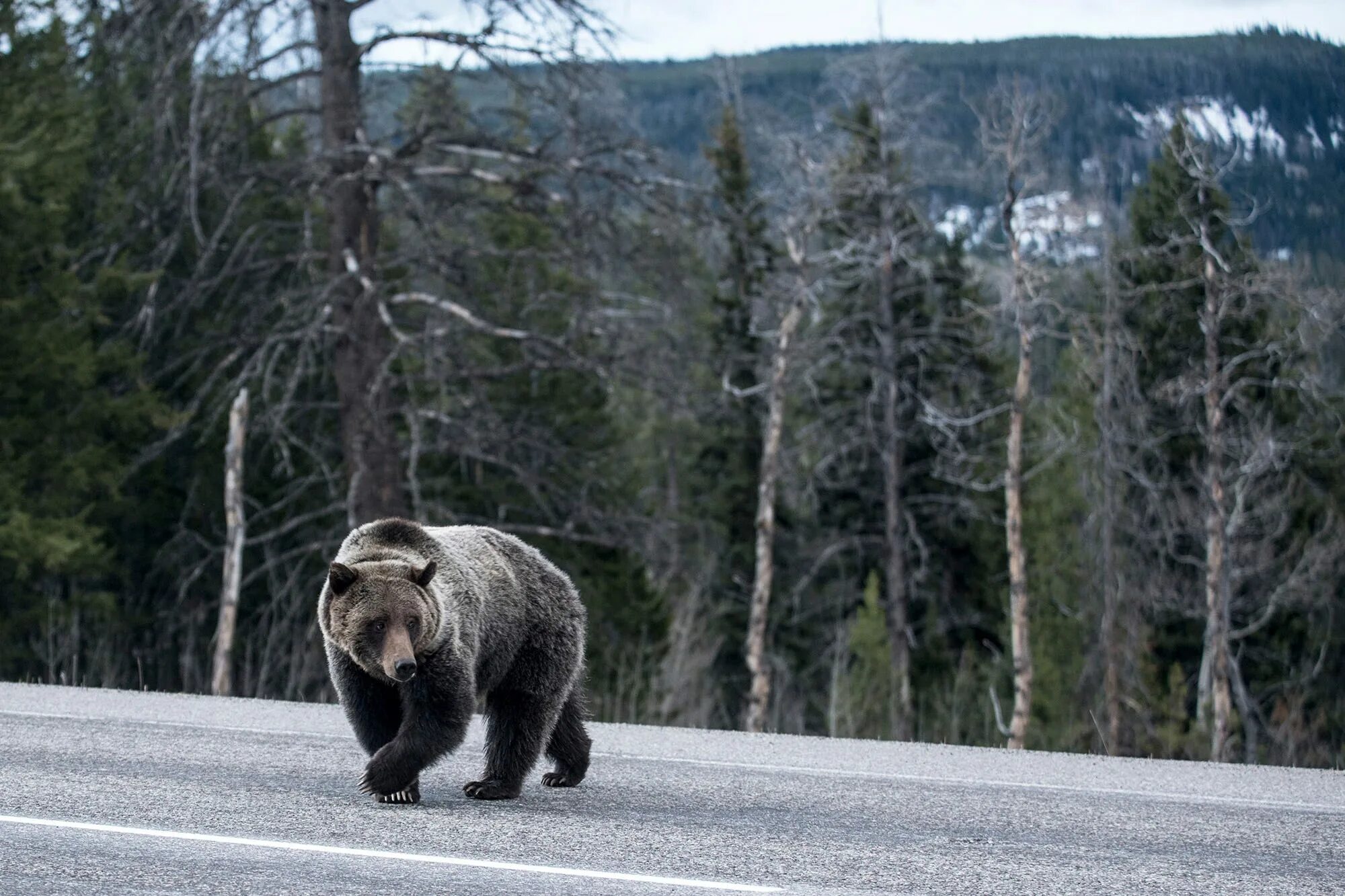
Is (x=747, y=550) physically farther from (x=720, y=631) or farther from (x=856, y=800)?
(x=856, y=800)

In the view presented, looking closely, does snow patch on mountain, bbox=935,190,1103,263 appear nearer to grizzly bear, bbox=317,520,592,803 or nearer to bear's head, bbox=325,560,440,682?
grizzly bear, bbox=317,520,592,803

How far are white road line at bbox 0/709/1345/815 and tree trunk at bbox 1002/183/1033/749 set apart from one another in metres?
15.1

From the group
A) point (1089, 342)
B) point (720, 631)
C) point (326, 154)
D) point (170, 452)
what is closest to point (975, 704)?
point (720, 631)

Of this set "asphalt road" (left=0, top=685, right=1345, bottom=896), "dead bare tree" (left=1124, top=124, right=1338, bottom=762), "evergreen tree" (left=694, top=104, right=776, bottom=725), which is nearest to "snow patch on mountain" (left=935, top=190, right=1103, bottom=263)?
"dead bare tree" (left=1124, top=124, right=1338, bottom=762)

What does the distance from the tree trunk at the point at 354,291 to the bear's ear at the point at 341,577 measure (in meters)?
12.9

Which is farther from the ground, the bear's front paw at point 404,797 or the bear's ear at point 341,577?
the bear's ear at point 341,577

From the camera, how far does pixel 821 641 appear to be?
47969 millimetres

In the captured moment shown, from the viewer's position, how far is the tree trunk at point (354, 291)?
19578mm

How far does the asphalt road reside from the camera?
5371mm

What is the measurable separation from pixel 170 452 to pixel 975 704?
21705 millimetres

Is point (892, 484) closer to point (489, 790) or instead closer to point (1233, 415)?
point (1233, 415)

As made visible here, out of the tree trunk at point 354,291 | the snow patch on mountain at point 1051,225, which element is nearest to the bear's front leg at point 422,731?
the tree trunk at point 354,291

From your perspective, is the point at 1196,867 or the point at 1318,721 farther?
the point at 1318,721

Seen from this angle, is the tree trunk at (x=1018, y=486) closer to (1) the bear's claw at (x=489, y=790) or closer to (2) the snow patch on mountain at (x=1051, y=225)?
(2) the snow patch on mountain at (x=1051, y=225)
